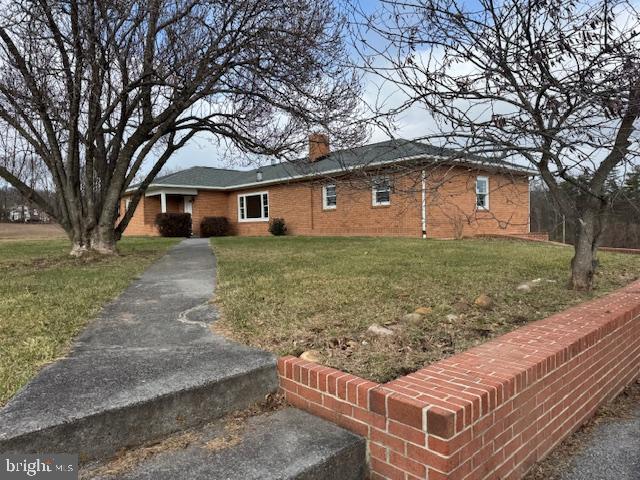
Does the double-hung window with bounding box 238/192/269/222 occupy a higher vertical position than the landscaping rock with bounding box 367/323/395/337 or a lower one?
higher

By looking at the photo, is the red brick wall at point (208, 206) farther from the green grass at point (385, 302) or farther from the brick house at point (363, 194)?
the green grass at point (385, 302)

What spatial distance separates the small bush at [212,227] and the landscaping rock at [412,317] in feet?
63.5

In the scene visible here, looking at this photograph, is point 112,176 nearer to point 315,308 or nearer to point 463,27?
point 315,308

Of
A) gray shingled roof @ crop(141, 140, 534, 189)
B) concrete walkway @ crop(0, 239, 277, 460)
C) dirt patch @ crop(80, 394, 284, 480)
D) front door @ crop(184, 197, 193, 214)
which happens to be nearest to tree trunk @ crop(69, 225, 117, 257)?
gray shingled roof @ crop(141, 140, 534, 189)

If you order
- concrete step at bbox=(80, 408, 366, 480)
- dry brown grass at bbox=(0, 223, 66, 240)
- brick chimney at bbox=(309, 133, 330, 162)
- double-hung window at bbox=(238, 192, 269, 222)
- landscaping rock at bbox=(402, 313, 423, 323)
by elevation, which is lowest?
concrete step at bbox=(80, 408, 366, 480)

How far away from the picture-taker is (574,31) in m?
3.37

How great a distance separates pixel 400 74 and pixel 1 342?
3412mm

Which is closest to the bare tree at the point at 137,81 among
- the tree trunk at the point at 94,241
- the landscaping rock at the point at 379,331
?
the tree trunk at the point at 94,241

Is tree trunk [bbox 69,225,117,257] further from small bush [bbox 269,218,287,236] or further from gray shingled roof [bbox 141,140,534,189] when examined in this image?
small bush [bbox 269,218,287,236]

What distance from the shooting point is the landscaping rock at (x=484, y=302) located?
4264 millimetres

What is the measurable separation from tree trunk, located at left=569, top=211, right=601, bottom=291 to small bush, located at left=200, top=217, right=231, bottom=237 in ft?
62.4

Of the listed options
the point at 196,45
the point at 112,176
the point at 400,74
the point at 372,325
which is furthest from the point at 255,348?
the point at 112,176

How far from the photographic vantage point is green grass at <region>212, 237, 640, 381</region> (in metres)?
3.10

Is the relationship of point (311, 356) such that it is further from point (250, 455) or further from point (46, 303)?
point (46, 303)
